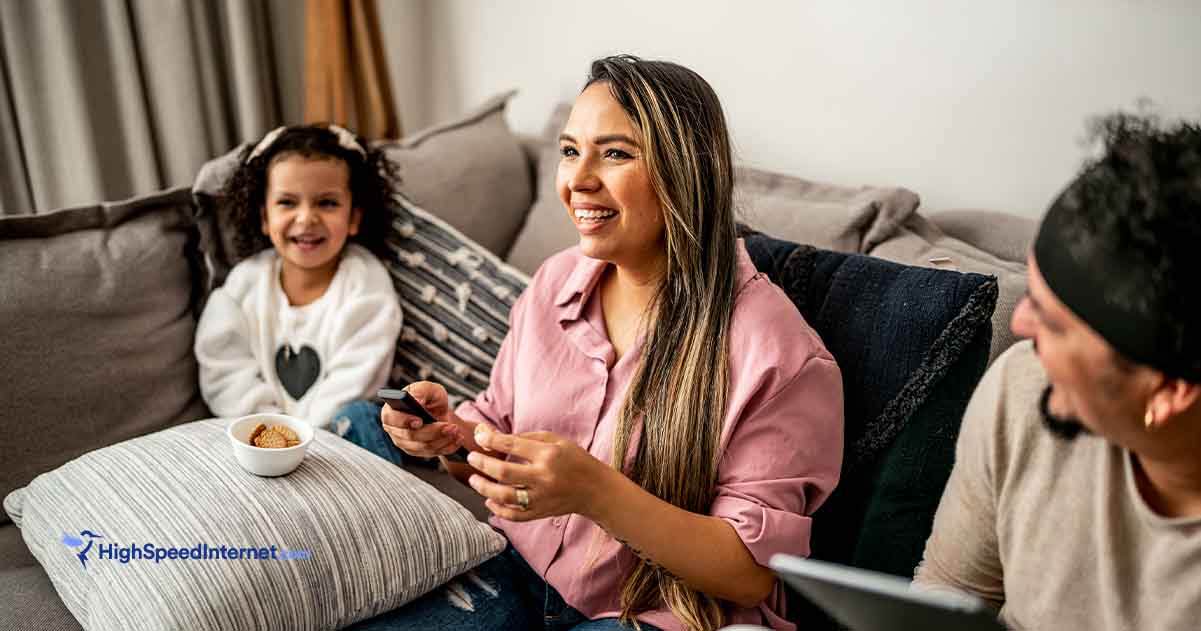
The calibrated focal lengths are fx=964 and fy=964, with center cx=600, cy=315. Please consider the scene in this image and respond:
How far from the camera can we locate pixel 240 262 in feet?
6.05

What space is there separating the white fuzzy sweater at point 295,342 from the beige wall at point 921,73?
82 cm

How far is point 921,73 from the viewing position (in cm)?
177

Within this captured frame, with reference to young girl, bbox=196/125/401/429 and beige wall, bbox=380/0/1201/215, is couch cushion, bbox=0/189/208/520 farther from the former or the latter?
beige wall, bbox=380/0/1201/215

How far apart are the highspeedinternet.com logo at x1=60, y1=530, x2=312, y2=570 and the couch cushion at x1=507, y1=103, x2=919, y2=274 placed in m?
0.84

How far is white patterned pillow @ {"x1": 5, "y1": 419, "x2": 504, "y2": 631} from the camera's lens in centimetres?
117

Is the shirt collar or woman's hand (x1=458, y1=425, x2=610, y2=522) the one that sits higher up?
the shirt collar

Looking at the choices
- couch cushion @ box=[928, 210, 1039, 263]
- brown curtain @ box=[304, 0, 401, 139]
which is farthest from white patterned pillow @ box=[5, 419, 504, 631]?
brown curtain @ box=[304, 0, 401, 139]

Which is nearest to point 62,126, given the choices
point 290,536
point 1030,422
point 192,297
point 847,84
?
point 192,297

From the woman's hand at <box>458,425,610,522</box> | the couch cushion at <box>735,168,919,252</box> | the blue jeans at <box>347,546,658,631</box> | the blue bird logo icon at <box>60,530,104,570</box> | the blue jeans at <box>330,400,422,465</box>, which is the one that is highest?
the couch cushion at <box>735,168,919,252</box>

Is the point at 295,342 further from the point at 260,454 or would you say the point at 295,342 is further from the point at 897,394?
the point at 897,394

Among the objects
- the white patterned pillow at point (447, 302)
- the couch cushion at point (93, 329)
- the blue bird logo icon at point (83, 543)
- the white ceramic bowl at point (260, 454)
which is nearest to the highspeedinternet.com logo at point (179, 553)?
the blue bird logo icon at point (83, 543)

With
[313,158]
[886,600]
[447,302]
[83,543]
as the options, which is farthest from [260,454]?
[886,600]

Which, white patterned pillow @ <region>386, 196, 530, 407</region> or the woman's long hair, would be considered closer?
the woman's long hair

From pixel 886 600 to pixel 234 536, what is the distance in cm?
81
